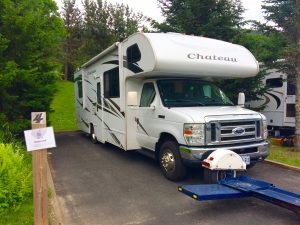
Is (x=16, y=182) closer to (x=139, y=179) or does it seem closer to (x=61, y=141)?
(x=139, y=179)

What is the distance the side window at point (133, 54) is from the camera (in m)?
7.48

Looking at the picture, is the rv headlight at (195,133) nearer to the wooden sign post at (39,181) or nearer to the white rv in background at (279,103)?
the wooden sign post at (39,181)

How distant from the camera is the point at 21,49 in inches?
380

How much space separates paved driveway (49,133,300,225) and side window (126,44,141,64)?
8.63ft

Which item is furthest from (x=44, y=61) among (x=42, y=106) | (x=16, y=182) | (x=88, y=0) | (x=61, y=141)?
(x=88, y=0)

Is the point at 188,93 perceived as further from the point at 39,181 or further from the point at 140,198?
the point at 39,181

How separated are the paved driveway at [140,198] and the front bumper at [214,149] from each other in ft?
2.18

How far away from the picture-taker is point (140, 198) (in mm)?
5879

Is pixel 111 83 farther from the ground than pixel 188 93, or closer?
farther from the ground

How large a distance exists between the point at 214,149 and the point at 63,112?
720 inches

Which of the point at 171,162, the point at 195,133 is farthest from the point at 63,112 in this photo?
the point at 195,133

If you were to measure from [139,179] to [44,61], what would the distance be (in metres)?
5.33

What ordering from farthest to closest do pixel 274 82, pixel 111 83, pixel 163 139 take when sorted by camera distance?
pixel 274 82
pixel 111 83
pixel 163 139

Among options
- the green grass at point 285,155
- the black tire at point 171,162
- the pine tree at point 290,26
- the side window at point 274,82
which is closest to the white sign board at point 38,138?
the black tire at point 171,162
